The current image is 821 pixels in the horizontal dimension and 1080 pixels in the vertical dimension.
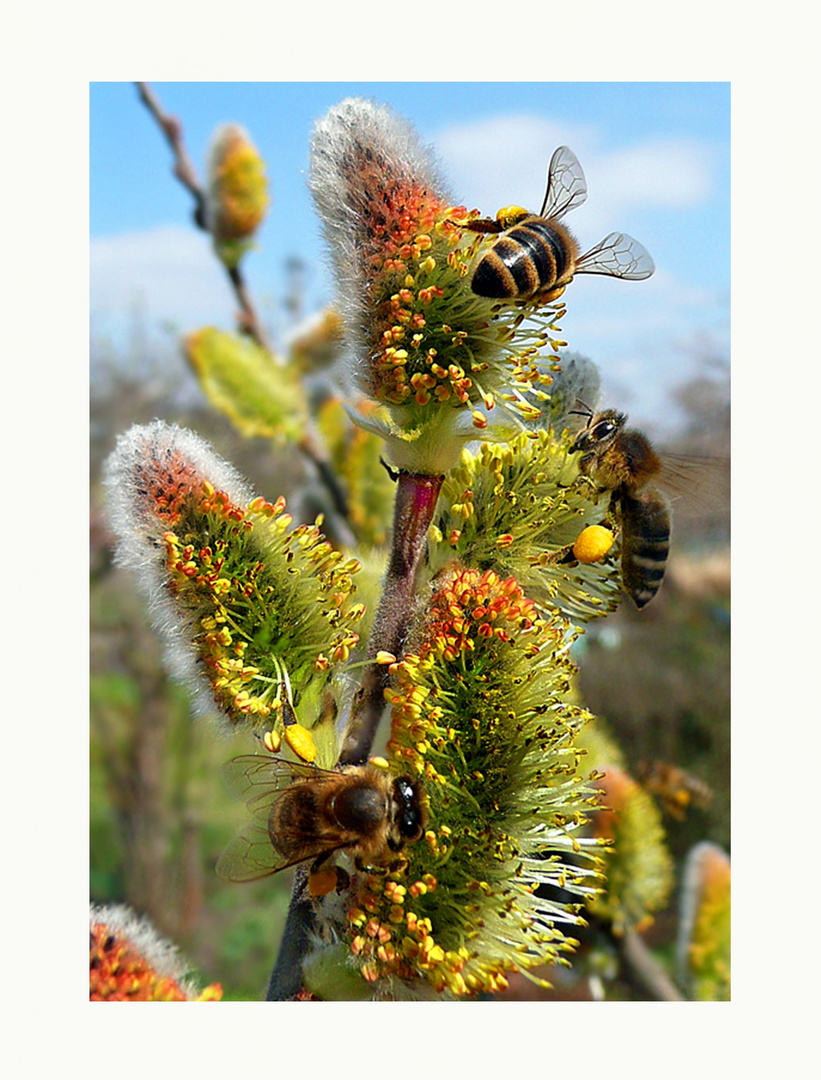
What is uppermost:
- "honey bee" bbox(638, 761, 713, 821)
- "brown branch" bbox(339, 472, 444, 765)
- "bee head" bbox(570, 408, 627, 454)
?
"bee head" bbox(570, 408, 627, 454)

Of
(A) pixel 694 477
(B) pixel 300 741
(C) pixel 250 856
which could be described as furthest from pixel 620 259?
(C) pixel 250 856

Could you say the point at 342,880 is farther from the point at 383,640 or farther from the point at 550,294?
the point at 550,294

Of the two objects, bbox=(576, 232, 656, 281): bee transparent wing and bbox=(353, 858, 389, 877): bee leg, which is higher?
bbox=(576, 232, 656, 281): bee transparent wing

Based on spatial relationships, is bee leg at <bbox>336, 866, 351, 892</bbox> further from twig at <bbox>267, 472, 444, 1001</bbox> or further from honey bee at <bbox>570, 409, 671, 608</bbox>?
honey bee at <bbox>570, 409, 671, 608</bbox>

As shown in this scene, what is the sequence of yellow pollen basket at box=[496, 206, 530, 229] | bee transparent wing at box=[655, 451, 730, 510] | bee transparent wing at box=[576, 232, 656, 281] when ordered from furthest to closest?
bee transparent wing at box=[655, 451, 730, 510], bee transparent wing at box=[576, 232, 656, 281], yellow pollen basket at box=[496, 206, 530, 229]

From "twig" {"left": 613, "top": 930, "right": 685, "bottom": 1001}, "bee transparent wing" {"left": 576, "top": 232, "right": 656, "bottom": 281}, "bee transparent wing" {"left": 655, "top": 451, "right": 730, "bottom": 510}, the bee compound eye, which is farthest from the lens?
"twig" {"left": 613, "top": 930, "right": 685, "bottom": 1001}

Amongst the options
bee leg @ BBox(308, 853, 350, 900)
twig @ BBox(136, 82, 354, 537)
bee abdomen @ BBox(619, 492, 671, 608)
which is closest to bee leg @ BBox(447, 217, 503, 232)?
bee abdomen @ BBox(619, 492, 671, 608)

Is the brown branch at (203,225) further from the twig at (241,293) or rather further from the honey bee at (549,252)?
the honey bee at (549,252)
